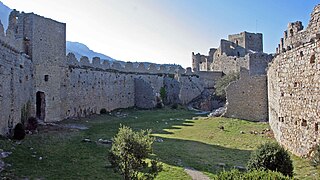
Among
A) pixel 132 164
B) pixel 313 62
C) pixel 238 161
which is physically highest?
pixel 313 62

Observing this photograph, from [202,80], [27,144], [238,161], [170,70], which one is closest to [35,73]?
[27,144]

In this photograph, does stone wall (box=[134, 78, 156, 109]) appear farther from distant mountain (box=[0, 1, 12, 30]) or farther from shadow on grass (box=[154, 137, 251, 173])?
distant mountain (box=[0, 1, 12, 30])

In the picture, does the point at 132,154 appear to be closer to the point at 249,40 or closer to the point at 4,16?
the point at 249,40

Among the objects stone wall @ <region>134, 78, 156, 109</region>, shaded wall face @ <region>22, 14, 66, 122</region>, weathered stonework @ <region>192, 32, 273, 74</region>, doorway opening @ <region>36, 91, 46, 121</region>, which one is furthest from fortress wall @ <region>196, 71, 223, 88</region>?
doorway opening @ <region>36, 91, 46, 121</region>

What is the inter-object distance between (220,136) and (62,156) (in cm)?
895

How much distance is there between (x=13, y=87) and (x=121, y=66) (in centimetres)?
1914

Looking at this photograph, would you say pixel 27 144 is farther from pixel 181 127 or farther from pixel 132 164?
pixel 181 127

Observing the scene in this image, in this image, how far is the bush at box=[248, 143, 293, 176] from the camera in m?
8.52

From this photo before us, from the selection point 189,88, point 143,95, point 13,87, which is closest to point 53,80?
point 13,87

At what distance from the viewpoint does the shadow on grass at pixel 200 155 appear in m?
11.6

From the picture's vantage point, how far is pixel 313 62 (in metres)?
10.2

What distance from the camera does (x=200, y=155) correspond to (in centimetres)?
1335

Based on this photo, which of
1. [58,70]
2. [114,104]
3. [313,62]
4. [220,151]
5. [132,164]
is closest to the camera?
[132,164]

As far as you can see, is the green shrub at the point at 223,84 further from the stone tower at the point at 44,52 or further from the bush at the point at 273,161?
the bush at the point at 273,161
